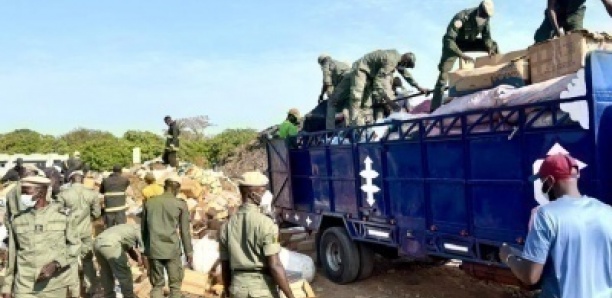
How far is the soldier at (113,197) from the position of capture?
9.88 metres

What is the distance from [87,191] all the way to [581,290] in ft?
20.9

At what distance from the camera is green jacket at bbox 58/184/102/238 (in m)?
7.19

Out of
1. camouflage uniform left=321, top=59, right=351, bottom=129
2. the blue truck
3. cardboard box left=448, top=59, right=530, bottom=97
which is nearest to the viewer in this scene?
the blue truck

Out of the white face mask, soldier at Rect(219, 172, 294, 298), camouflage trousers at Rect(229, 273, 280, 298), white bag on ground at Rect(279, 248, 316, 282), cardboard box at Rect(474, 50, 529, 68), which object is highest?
cardboard box at Rect(474, 50, 529, 68)

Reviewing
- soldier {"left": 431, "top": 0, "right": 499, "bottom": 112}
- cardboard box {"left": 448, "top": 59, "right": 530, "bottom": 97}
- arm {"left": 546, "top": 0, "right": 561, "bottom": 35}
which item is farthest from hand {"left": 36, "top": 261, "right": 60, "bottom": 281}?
arm {"left": 546, "top": 0, "right": 561, "bottom": 35}

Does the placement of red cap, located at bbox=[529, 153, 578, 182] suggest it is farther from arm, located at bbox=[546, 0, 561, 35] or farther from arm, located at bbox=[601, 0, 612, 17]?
arm, located at bbox=[546, 0, 561, 35]

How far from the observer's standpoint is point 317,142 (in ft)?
27.2

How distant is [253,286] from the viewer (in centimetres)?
374

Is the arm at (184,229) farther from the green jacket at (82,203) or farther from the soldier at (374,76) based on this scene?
the soldier at (374,76)

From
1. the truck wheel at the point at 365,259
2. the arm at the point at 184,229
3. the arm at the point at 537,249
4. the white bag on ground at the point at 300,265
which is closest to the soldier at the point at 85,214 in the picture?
the arm at the point at 184,229

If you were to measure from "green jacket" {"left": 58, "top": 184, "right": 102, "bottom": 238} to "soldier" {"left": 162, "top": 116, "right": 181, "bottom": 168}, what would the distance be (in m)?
8.74

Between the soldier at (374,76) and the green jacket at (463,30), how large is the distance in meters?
1.18

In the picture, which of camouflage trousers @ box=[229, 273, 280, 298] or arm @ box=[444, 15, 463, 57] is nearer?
camouflage trousers @ box=[229, 273, 280, 298]

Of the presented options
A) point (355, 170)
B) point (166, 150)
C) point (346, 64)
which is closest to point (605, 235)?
point (355, 170)
